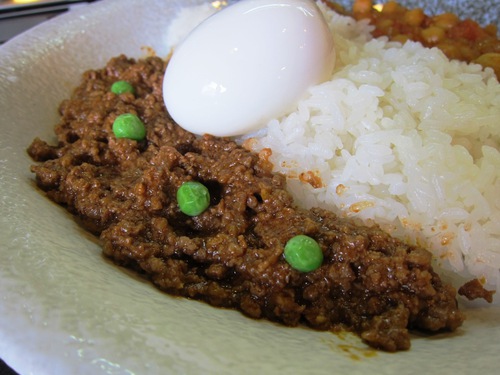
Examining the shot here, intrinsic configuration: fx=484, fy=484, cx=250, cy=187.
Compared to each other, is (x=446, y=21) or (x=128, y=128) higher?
(x=446, y=21)

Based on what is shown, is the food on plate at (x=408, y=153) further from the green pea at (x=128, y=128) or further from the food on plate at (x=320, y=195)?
the green pea at (x=128, y=128)

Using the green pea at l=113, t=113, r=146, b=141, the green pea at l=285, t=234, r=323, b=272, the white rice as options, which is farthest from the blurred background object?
the green pea at l=285, t=234, r=323, b=272

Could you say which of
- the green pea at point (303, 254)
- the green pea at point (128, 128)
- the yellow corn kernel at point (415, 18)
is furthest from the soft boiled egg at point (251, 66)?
the yellow corn kernel at point (415, 18)

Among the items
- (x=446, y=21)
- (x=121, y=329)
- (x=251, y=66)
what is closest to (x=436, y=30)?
(x=446, y=21)

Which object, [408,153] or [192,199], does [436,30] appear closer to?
[408,153]

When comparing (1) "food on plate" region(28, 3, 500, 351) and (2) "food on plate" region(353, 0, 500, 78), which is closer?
(1) "food on plate" region(28, 3, 500, 351)

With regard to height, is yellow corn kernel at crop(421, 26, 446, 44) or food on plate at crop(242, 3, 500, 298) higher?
yellow corn kernel at crop(421, 26, 446, 44)

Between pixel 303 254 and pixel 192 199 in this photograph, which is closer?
pixel 303 254

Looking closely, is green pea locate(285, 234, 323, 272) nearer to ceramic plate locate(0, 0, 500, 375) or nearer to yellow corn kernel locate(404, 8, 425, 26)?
ceramic plate locate(0, 0, 500, 375)
